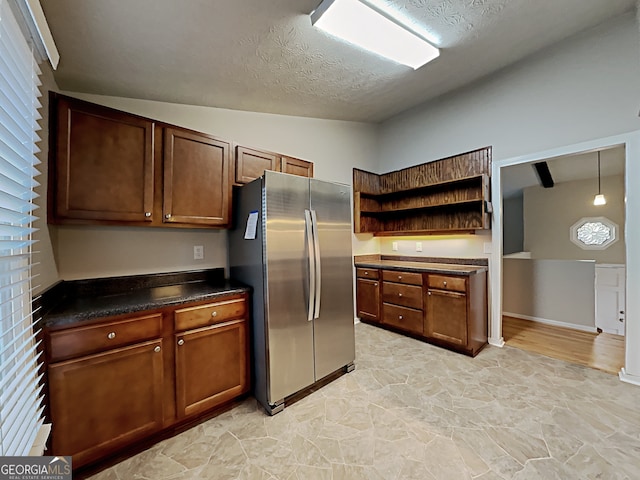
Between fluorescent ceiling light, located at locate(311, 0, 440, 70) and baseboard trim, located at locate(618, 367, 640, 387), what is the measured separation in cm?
329

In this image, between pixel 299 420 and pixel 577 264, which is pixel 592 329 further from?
pixel 299 420

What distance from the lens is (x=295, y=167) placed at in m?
2.79

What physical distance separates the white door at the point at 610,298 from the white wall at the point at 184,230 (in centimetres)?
411

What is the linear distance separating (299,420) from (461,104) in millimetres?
3878

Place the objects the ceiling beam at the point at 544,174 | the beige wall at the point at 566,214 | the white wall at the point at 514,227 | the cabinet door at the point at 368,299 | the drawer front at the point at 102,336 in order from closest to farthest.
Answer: the drawer front at the point at 102,336 < the cabinet door at the point at 368,299 < the ceiling beam at the point at 544,174 < the beige wall at the point at 566,214 < the white wall at the point at 514,227

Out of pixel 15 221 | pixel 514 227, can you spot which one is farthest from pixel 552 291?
pixel 15 221

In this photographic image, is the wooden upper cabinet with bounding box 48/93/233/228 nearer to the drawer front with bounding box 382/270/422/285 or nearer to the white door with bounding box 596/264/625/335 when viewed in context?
the drawer front with bounding box 382/270/422/285

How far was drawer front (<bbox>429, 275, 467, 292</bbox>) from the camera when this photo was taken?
276 centimetres

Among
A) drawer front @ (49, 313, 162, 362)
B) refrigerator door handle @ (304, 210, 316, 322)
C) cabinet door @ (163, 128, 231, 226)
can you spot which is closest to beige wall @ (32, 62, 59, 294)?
drawer front @ (49, 313, 162, 362)

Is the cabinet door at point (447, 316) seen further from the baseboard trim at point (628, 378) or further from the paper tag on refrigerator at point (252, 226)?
the paper tag on refrigerator at point (252, 226)

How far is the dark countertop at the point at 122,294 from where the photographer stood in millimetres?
1422

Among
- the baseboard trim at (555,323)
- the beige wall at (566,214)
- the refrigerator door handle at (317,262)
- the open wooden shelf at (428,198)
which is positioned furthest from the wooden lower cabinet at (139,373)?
the beige wall at (566,214)

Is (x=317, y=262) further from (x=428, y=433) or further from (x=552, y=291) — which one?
(x=552, y=291)

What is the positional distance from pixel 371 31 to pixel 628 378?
363 centimetres
